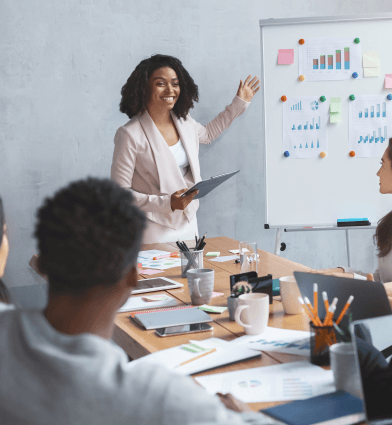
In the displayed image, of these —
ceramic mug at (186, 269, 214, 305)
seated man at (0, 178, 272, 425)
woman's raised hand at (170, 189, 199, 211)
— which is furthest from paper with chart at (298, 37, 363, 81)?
seated man at (0, 178, 272, 425)

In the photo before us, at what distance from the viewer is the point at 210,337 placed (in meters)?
1.24

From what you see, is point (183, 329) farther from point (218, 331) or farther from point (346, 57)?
point (346, 57)

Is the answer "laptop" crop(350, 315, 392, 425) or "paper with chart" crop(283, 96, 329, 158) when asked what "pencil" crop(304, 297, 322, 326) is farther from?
"paper with chart" crop(283, 96, 329, 158)

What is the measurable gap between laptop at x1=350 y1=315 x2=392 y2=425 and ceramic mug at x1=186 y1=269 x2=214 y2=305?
67 cm

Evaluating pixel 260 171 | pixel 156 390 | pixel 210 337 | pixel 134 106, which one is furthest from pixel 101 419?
pixel 260 171

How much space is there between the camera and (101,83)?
3.14 meters

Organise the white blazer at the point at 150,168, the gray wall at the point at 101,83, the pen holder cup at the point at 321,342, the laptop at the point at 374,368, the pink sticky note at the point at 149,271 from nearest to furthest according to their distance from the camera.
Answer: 1. the laptop at the point at 374,368
2. the pen holder cup at the point at 321,342
3. the pink sticky note at the point at 149,271
4. the white blazer at the point at 150,168
5. the gray wall at the point at 101,83

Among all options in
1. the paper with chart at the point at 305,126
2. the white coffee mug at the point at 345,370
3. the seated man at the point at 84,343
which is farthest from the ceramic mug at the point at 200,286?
the paper with chart at the point at 305,126

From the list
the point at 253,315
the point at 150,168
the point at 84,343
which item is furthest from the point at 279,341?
the point at 150,168

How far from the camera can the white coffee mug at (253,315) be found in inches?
48.5

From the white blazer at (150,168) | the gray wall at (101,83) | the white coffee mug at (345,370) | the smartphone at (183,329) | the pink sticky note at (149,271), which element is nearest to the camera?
the white coffee mug at (345,370)

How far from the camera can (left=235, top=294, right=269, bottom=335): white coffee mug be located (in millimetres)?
1231

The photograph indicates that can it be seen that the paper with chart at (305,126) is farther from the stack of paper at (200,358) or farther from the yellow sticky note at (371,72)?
the stack of paper at (200,358)

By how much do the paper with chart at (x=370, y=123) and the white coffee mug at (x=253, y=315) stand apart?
1.88 metres
